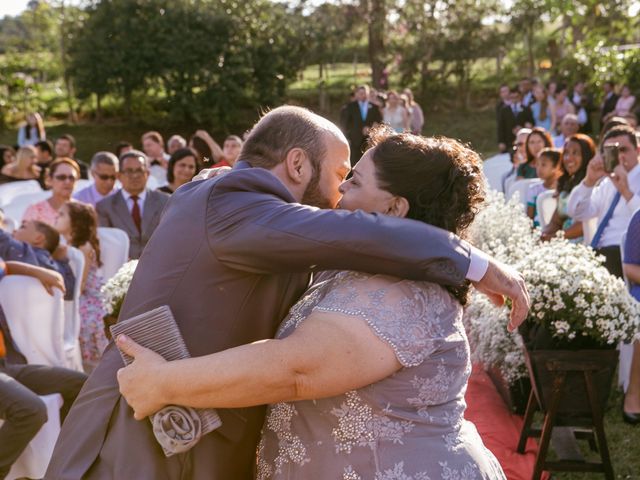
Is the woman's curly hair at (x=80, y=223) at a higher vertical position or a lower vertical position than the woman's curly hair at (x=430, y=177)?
lower

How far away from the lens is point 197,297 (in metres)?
2.38

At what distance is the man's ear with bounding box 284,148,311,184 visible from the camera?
8.45 ft

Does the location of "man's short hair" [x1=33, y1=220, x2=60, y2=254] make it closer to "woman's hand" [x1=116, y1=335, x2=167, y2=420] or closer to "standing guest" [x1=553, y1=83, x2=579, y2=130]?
"woman's hand" [x1=116, y1=335, x2=167, y2=420]

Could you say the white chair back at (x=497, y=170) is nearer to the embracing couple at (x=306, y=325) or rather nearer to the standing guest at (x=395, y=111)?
the standing guest at (x=395, y=111)

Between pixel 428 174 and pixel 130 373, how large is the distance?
98 cm

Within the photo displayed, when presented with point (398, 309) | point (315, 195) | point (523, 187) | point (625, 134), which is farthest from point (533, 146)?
point (398, 309)

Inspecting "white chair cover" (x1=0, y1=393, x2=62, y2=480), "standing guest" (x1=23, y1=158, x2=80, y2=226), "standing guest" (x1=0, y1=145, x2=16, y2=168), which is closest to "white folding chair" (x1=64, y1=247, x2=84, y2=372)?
"white chair cover" (x1=0, y1=393, x2=62, y2=480)

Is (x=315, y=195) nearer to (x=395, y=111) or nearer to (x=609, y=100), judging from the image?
(x=395, y=111)

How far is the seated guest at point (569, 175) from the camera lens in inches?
329

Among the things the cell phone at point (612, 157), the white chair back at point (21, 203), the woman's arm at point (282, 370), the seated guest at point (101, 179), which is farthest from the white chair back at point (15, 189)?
the woman's arm at point (282, 370)

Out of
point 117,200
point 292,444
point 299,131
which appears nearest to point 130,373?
point 292,444

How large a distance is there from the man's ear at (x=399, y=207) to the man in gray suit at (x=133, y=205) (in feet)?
19.0

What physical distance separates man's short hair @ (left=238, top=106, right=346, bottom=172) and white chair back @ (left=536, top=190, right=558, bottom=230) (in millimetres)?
6665

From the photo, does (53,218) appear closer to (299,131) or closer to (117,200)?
(117,200)
